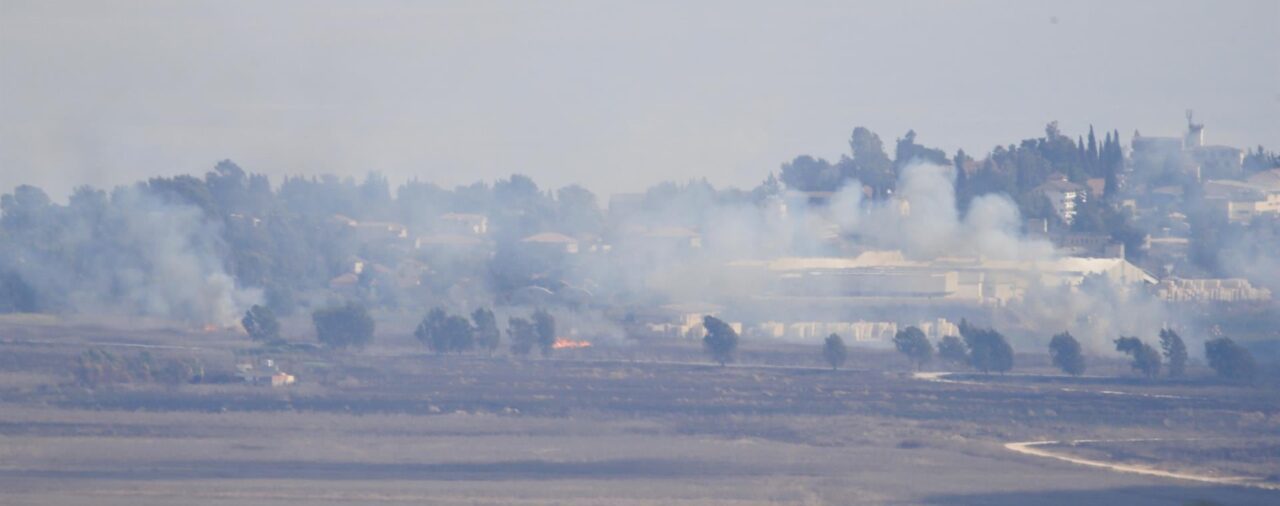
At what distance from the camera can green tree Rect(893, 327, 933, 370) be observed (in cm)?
7238

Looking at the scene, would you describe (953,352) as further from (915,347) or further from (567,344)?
(567,344)

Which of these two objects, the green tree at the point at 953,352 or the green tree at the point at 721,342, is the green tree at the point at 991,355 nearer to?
the green tree at the point at 953,352

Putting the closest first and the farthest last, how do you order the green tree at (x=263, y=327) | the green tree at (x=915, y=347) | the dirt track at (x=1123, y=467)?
the dirt track at (x=1123, y=467)
the green tree at (x=915, y=347)
the green tree at (x=263, y=327)

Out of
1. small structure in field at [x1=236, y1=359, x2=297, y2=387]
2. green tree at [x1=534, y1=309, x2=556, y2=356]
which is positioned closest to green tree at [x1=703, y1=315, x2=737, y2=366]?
green tree at [x1=534, y1=309, x2=556, y2=356]

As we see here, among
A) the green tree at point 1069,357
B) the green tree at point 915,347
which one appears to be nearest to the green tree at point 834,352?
the green tree at point 915,347

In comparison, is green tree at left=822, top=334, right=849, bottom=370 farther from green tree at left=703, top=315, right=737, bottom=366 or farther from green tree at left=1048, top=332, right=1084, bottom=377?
green tree at left=1048, top=332, right=1084, bottom=377

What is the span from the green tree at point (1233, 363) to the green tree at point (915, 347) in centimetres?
940

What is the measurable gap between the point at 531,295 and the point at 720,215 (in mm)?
21522

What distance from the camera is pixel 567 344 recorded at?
80.4 meters

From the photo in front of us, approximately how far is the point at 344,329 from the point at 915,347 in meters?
20.2

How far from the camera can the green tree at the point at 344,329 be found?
250 ft

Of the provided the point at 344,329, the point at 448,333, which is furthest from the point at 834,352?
the point at 344,329

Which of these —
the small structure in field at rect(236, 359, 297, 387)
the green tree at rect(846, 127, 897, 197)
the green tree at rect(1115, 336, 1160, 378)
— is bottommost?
the small structure in field at rect(236, 359, 297, 387)

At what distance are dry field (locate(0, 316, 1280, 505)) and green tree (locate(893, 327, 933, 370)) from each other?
621mm
